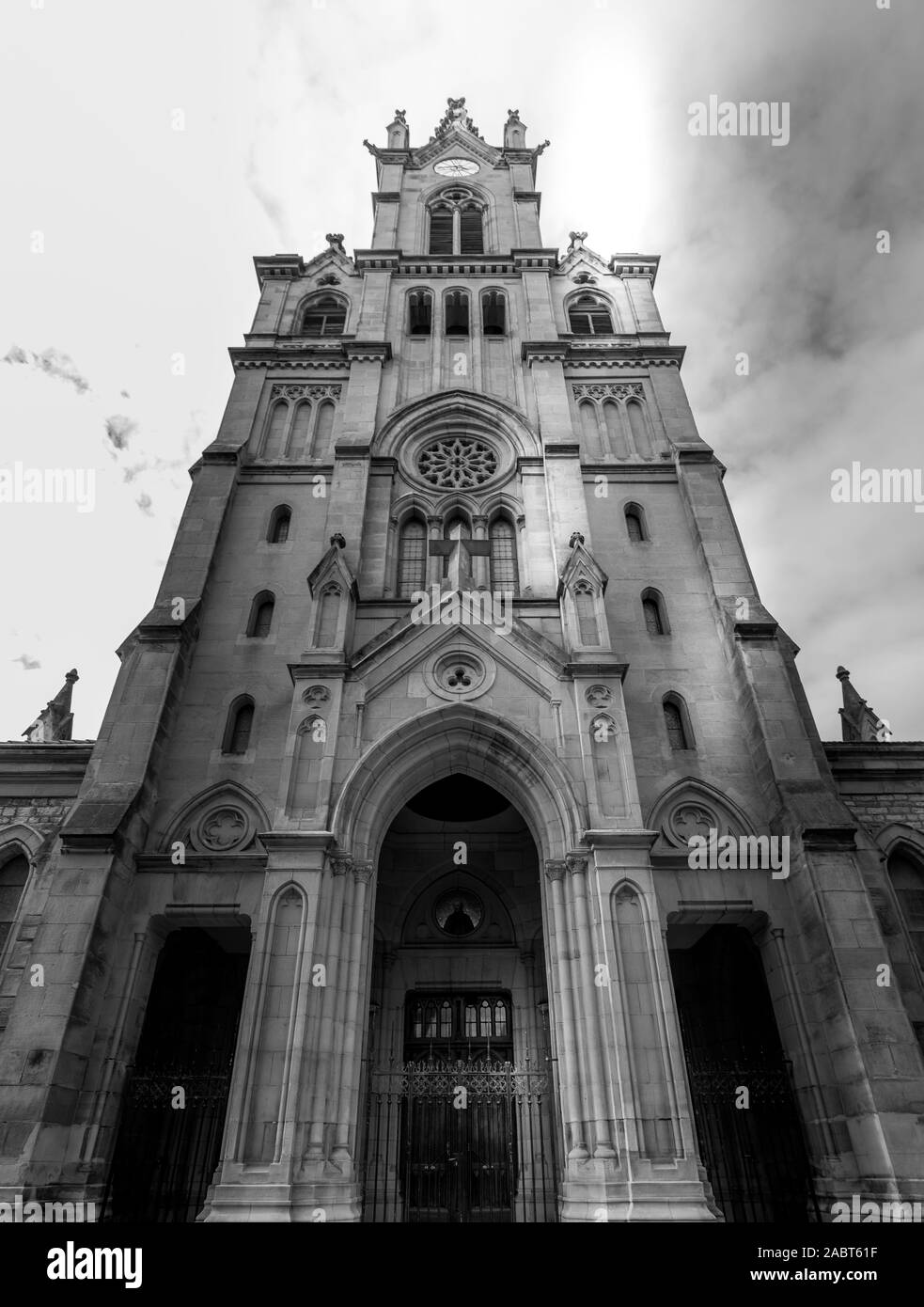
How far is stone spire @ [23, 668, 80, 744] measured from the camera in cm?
2038

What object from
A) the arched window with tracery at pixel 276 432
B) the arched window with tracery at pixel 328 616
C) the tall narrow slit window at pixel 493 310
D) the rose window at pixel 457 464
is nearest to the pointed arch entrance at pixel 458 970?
the arched window with tracery at pixel 328 616

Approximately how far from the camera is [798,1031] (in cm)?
1285

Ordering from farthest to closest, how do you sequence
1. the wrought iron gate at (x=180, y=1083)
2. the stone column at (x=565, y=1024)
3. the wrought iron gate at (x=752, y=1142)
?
the wrought iron gate at (x=752, y=1142), the wrought iron gate at (x=180, y=1083), the stone column at (x=565, y=1024)

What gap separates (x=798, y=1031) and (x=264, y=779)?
35.9 feet

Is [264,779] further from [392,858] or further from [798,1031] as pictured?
[798,1031]

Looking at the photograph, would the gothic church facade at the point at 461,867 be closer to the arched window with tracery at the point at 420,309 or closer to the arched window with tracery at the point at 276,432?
the arched window with tracery at the point at 276,432

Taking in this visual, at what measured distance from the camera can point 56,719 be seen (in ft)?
69.1

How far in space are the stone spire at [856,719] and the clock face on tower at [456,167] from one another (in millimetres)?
25730

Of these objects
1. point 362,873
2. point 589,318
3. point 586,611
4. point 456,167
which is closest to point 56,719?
point 362,873

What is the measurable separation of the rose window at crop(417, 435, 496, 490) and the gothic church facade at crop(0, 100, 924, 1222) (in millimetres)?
97

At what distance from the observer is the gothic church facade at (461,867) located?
37.8 feet

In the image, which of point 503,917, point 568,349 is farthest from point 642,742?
point 568,349

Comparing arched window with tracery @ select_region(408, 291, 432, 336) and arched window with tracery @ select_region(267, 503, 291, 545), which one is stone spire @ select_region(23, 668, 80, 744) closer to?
arched window with tracery @ select_region(267, 503, 291, 545)

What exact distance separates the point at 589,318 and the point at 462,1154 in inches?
976
